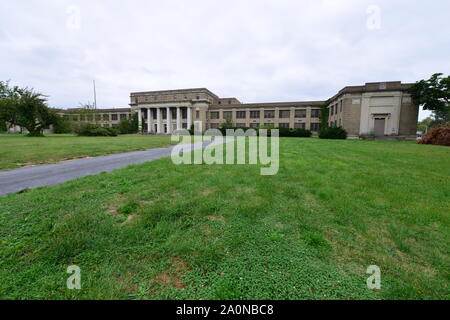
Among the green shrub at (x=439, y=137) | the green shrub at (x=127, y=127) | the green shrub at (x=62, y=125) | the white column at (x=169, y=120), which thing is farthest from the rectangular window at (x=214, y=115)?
the green shrub at (x=439, y=137)

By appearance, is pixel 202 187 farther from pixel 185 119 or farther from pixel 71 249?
pixel 185 119

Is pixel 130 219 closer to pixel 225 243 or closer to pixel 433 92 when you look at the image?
pixel 225 243

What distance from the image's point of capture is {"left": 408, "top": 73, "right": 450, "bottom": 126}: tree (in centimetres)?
2738

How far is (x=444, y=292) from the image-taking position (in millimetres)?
1825

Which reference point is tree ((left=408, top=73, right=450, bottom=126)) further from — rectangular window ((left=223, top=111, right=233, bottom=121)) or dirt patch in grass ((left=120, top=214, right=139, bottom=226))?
dirt patch in grass ((left=120, top=214, right=139, bottom=226))

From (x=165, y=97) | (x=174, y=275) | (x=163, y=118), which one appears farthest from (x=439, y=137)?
(x=165, y=97)

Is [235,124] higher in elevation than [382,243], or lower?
higher

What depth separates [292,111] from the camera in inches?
1978

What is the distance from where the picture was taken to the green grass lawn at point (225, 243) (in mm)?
1871

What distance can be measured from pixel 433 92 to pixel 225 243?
1624 inches

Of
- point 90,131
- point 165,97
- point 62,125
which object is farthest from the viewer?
point 165,97

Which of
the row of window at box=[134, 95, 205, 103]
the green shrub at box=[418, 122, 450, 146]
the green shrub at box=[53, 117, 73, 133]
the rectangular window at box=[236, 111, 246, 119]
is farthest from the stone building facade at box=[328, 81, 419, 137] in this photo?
the green shrub at box=[53, 117, 73, 133]

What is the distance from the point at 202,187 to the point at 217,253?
276 cm
